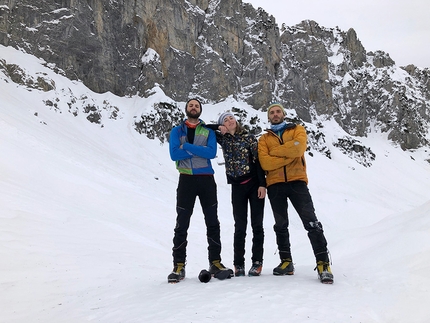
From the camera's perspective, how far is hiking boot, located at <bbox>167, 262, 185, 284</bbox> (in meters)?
4.60

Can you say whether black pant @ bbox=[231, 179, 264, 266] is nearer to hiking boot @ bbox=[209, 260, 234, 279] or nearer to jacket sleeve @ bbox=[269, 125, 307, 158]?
hiking boot @ bbox=[209, 260, 234, 279]

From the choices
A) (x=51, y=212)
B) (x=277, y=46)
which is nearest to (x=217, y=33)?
(x=277, y=46)

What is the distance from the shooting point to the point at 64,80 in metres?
30.7

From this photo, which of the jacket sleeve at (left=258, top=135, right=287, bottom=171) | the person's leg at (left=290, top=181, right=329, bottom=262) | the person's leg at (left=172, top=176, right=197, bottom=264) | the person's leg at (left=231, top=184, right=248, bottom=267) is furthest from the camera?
the person's leg at (left=231, top=184, right=248, bottom=267)

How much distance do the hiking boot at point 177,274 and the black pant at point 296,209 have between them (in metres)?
1.57

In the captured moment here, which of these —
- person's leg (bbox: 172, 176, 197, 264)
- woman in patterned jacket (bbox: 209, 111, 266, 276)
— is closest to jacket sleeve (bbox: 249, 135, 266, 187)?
woman in patterned jacket (bbox: 209, 111, 266, 276)

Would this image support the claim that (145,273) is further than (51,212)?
No

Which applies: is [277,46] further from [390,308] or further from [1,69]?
[390,308]

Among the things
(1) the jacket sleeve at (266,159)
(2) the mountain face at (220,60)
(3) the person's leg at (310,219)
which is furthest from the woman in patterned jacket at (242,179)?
(2) the mountain face at (220,60)

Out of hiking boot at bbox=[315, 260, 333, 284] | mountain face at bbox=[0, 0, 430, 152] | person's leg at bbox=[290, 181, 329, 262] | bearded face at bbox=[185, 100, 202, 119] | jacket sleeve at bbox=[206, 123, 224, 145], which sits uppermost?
mountain face at bbox=[0, 0, 430, 152]

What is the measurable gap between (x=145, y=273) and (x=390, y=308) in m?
4.43

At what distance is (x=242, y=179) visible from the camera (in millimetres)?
4961

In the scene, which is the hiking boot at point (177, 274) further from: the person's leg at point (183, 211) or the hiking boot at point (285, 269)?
the hiking boot at point (285, 269)

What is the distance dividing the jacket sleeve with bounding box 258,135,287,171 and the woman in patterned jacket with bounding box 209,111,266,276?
4.4 inches
